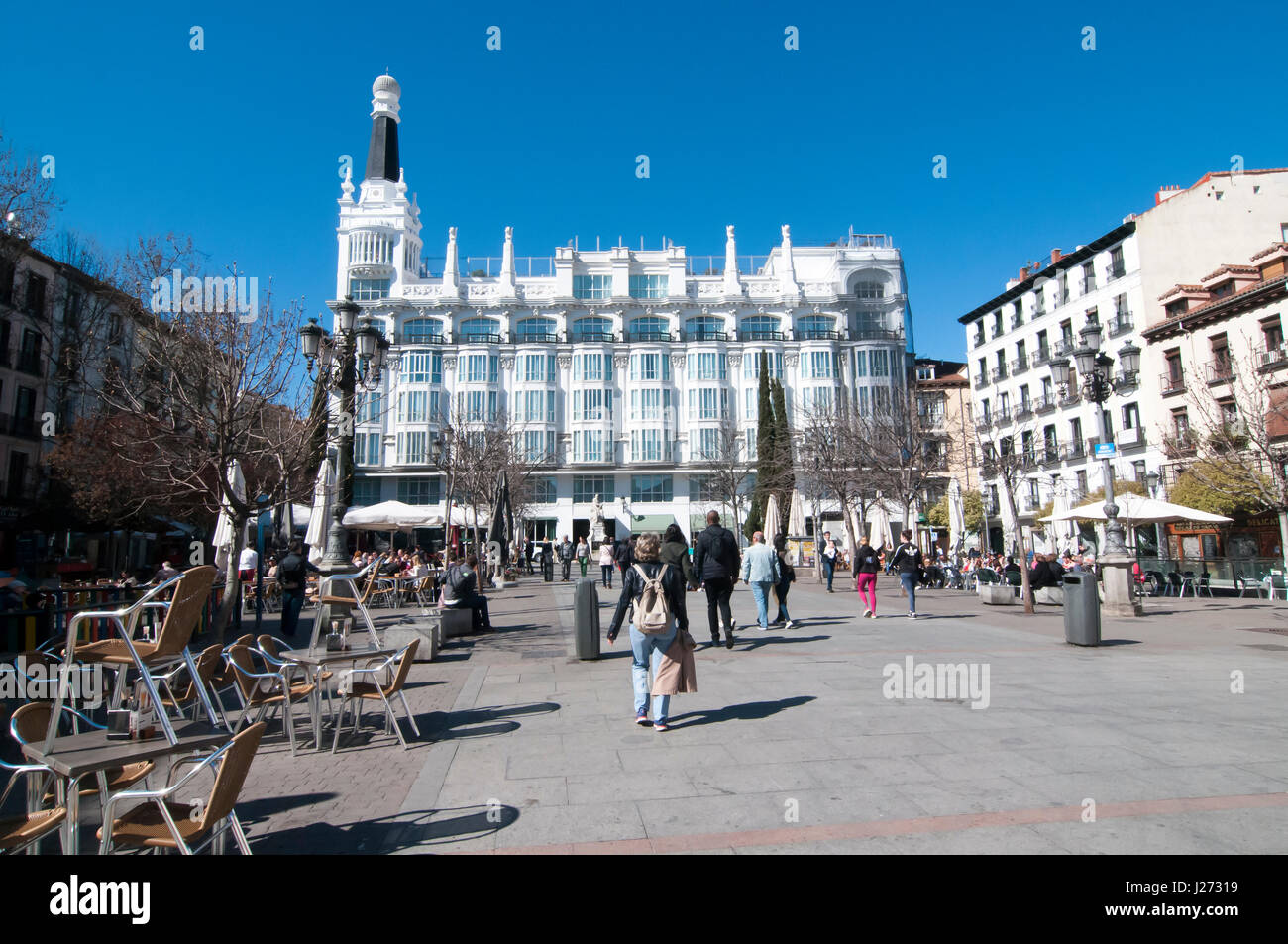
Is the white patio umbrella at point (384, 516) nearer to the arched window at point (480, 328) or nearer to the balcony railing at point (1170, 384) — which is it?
the arched window at point (480, 328)

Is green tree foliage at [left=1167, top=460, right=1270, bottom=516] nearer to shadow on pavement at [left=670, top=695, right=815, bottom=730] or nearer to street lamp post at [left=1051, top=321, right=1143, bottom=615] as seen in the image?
street lamp post at [left=1051, top=321, right=1143, bottom=615]

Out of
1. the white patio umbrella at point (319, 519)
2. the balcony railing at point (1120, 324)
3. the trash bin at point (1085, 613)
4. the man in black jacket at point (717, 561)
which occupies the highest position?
the balcony railing at point (1120, 324)

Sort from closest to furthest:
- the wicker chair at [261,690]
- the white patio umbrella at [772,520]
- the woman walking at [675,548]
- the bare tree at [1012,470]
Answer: the wicker chair at [261,690] → the woman walking at [675,548] → the bare tree at [1012,470] → the white patio umbrella at [772,520]

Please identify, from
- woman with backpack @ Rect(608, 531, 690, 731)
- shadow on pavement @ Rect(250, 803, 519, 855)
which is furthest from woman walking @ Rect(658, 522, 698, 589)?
shadow on pavement @ Rect(250, 803, 519, 855)

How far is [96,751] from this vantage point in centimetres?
320

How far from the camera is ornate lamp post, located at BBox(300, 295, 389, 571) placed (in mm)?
10547

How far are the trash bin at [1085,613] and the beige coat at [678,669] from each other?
23.7ft

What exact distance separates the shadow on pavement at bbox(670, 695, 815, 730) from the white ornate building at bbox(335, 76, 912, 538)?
149 feet

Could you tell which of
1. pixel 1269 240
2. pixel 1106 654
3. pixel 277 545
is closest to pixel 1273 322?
pixel 1269 240

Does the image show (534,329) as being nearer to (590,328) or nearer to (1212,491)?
(590,328)

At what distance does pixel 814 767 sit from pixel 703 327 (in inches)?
2147

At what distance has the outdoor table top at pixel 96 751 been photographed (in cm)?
289

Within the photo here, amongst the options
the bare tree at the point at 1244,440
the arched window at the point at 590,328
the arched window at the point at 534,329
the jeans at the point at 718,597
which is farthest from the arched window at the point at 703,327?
the jeans at the point at 718,597
